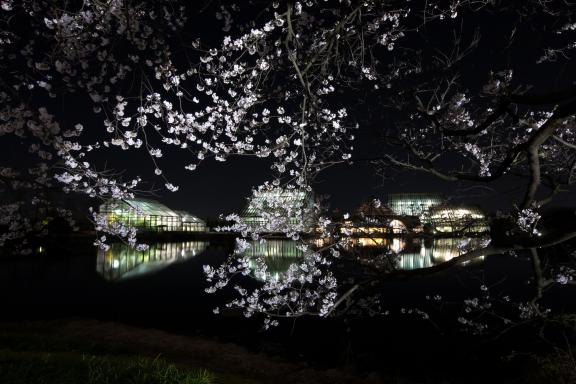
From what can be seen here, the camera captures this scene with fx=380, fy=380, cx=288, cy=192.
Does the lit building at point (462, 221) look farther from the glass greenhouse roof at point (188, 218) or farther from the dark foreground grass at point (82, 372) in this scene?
the glass greenhouse roof at point (188, 218)

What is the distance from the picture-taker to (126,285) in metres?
20.6

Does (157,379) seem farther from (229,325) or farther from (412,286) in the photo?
(412,286)

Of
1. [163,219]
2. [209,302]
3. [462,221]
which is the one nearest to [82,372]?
[462,221]

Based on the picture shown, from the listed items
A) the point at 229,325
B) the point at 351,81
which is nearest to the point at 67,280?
the point at 229,325

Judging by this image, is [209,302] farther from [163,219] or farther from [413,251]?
[163,219]

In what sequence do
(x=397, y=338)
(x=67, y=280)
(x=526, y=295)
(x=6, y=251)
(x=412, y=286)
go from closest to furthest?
(x=397, y=338) → (x=526, y=295) → (x=412, y=286) → (x=67, y=280) → (x=6, y=251)

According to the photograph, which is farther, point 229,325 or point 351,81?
point 229,325

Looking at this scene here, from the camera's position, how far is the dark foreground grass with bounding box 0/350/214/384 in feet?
13.9

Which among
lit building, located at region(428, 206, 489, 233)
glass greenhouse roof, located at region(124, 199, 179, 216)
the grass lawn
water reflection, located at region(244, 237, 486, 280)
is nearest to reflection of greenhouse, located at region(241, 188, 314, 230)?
water reflection, located at region(244, 237, 486, 280)

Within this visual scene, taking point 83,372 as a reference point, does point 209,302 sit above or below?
below

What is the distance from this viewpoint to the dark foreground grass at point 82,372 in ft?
13.9

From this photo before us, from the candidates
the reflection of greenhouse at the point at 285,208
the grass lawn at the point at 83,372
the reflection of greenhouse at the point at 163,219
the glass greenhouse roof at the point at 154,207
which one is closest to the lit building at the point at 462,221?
the reflection of greenhouse at the point at 285,208

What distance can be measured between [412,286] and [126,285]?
15241 mm

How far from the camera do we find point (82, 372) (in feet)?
14.9
